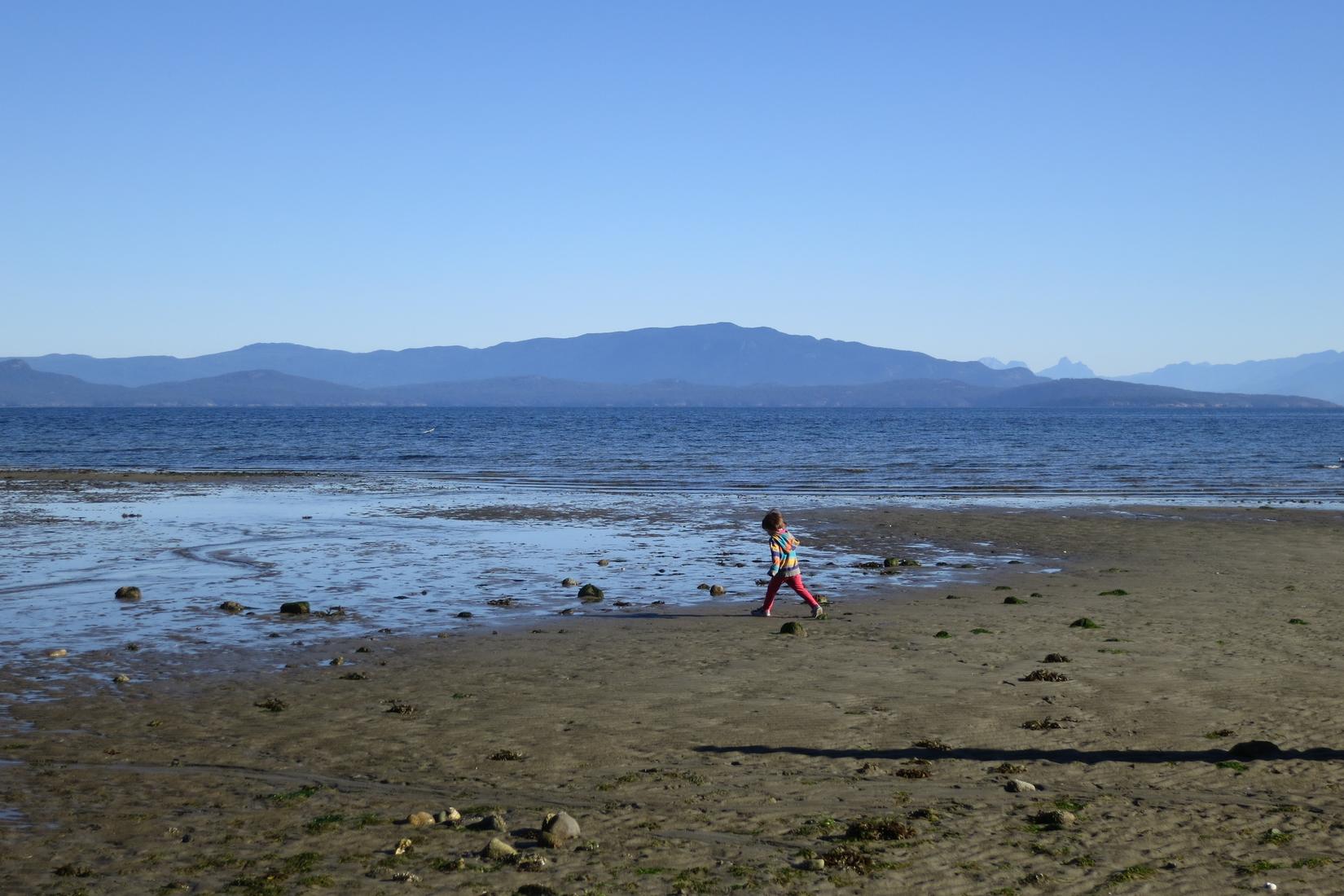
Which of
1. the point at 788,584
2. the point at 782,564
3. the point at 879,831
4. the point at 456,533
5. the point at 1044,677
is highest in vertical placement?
the point at 782,564

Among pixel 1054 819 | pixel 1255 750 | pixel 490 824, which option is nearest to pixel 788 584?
pixel 1255 750

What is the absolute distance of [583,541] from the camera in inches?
1119

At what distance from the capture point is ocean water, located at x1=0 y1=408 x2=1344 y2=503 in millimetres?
49438

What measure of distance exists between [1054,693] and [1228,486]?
133 ft

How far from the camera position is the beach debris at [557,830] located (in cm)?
811

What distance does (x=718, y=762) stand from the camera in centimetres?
1017

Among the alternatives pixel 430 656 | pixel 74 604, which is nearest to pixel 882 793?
pixel 430 656

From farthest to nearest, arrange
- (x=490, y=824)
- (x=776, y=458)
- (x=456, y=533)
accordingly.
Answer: (x=776, y=458), (x=456, y=533), (x=490, y=824)

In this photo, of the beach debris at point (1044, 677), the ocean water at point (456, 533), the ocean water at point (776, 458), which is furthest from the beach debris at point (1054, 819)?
the ocean water at point (776, 458)

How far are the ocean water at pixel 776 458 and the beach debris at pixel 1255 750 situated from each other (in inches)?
1312

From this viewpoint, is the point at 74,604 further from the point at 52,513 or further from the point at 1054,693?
the point at 52,513

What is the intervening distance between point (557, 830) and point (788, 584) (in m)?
10.2

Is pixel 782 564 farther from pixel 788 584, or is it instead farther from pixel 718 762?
pixel 718 762

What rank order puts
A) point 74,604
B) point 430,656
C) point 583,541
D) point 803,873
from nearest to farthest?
point 803,873 → point 430,656 → point 74,604 → point 583,541
